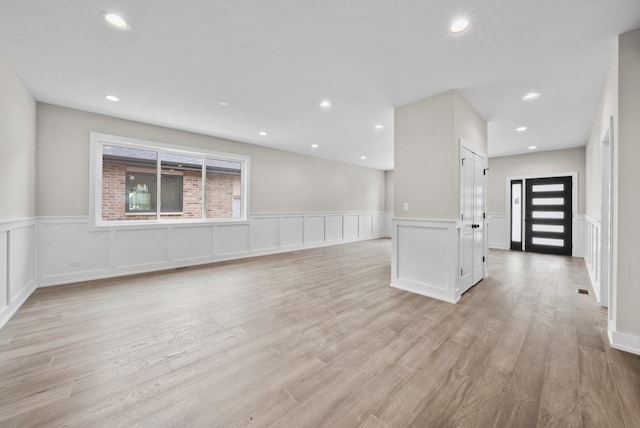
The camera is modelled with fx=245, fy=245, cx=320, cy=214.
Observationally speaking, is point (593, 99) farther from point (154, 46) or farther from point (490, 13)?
point (154, 46)

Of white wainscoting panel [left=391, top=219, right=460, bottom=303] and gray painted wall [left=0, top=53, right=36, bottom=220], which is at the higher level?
gray painted wall [left=0, top=53, right=36, bottom=220]

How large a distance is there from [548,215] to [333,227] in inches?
229

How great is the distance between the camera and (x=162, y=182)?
190 inches

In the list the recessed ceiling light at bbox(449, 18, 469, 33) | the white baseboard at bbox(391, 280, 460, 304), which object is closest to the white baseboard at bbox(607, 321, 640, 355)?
the white baseboard at bbox(391, 280, 460, 304)

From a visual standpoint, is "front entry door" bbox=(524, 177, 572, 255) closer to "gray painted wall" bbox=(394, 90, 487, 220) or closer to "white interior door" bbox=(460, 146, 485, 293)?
"white interior door" bbox=(460, 146, 485, 293)

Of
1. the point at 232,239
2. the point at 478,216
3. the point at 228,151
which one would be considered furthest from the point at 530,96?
the point at 232,239

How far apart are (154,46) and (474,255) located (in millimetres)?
4774

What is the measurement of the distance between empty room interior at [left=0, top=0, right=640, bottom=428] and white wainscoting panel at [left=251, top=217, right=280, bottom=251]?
0.73 metres

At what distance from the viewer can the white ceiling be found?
1900 mm

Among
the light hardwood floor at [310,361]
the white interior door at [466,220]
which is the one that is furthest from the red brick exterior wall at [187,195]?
the white interior door at [466,220]

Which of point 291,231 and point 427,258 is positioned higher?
point 291,231

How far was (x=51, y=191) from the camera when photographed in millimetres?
3721

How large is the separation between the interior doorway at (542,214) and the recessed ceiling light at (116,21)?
28.2 ft

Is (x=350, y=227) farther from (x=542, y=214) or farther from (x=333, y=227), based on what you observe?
(x=542, y=214)
